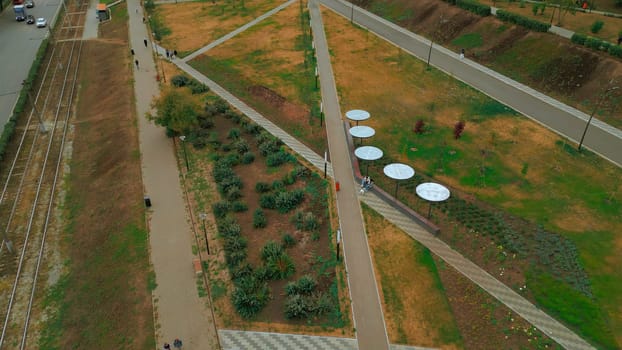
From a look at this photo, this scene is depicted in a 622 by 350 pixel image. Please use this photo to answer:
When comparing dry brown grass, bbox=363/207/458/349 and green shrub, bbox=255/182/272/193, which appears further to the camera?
green shrub, bbox=255/182/272/193

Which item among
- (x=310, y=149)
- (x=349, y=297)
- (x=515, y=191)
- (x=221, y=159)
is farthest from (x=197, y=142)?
(x=515, y=191)

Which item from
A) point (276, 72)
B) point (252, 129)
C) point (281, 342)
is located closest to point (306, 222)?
point (281, 342)

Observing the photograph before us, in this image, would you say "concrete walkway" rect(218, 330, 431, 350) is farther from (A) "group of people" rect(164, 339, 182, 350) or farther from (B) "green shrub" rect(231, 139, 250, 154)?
(B) "green shrub" rect(231, 139, 250, 154)

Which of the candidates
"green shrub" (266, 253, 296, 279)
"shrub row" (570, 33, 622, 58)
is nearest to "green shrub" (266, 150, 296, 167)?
"green shrub" (266, 253, 296, 279)

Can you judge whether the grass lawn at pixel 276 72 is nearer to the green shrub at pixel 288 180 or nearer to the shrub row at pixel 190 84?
the shrub row at pixel 190 84

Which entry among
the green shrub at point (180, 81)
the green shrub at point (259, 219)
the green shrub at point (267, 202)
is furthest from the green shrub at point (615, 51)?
the green shrub at point (180, 81)

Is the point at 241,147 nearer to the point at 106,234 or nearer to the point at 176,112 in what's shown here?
the point at 176,112
